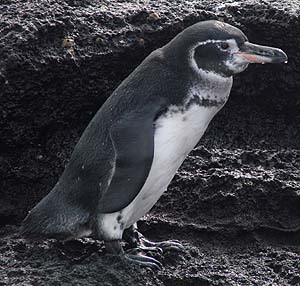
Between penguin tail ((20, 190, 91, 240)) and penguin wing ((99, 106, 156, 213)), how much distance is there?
113mm

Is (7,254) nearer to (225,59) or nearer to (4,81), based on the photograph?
(4,81)

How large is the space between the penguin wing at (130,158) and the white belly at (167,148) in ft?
0.14

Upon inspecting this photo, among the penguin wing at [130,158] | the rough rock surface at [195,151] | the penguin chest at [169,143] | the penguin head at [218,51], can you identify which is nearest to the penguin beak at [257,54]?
the penguin head at [218,51]

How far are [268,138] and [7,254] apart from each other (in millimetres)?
1169

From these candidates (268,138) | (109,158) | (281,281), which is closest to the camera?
(109,158)

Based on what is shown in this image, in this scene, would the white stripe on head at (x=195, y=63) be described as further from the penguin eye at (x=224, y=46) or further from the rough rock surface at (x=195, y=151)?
the rough rock surface at (x=195, y=151)

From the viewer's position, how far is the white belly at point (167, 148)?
2834 millimetres

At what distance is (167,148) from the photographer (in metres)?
2.85

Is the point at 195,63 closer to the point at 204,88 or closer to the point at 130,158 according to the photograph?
the point at 204,88

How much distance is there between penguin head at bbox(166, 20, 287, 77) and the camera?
2.86 m

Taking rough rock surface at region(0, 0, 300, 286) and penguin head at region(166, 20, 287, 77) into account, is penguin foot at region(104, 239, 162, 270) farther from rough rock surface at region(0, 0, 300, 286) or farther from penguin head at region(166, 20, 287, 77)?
penguin head at region(166, 20, 287, 77)

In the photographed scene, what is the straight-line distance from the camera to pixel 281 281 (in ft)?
9.95

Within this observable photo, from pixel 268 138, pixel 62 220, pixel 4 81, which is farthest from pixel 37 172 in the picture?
pixel 268 138


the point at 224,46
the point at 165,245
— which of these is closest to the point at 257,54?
the point at 224,46
